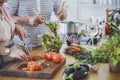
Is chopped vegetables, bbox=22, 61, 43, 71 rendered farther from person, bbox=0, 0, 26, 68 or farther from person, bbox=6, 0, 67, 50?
person, bbox=6, 0, 67, 50

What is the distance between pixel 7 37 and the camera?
2.00m

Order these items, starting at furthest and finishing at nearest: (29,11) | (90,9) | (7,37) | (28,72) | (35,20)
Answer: (90,9) → (29,11) → (35,20) → (7,37) → (28,72)

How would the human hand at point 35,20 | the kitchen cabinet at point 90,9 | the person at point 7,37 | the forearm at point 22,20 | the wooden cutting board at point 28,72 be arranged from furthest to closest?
1. the kitchen cabinet at point 90,9
2. the forearm at point 22,20
3. the human hand at point 35,20
4. the person at point 7,37
5. the wooden cutting board at point 28,72

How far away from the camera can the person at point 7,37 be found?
5.96 feet

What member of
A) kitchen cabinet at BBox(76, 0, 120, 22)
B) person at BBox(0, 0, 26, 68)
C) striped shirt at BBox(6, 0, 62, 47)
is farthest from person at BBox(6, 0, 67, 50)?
kitchen cabinet at BBox(76, 0, 120, 22)

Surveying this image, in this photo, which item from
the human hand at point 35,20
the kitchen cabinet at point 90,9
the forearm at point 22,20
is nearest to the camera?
the human hand at point 35,20

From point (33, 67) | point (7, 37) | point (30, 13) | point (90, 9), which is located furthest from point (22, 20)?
point (90, 9)

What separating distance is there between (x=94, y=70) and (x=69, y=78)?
0.25 meters

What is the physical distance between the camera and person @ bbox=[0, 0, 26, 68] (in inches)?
71.5

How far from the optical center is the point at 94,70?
1703mm

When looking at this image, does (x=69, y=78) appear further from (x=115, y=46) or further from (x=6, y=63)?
(x=6, y=63)

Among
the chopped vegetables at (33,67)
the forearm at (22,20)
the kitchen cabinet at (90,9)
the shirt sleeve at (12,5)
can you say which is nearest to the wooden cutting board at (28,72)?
the chopped vegetables at (33,67)

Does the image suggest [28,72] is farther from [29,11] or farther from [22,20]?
[29,11]

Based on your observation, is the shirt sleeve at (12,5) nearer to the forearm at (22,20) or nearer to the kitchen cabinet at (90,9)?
the forearm at (22,20)
